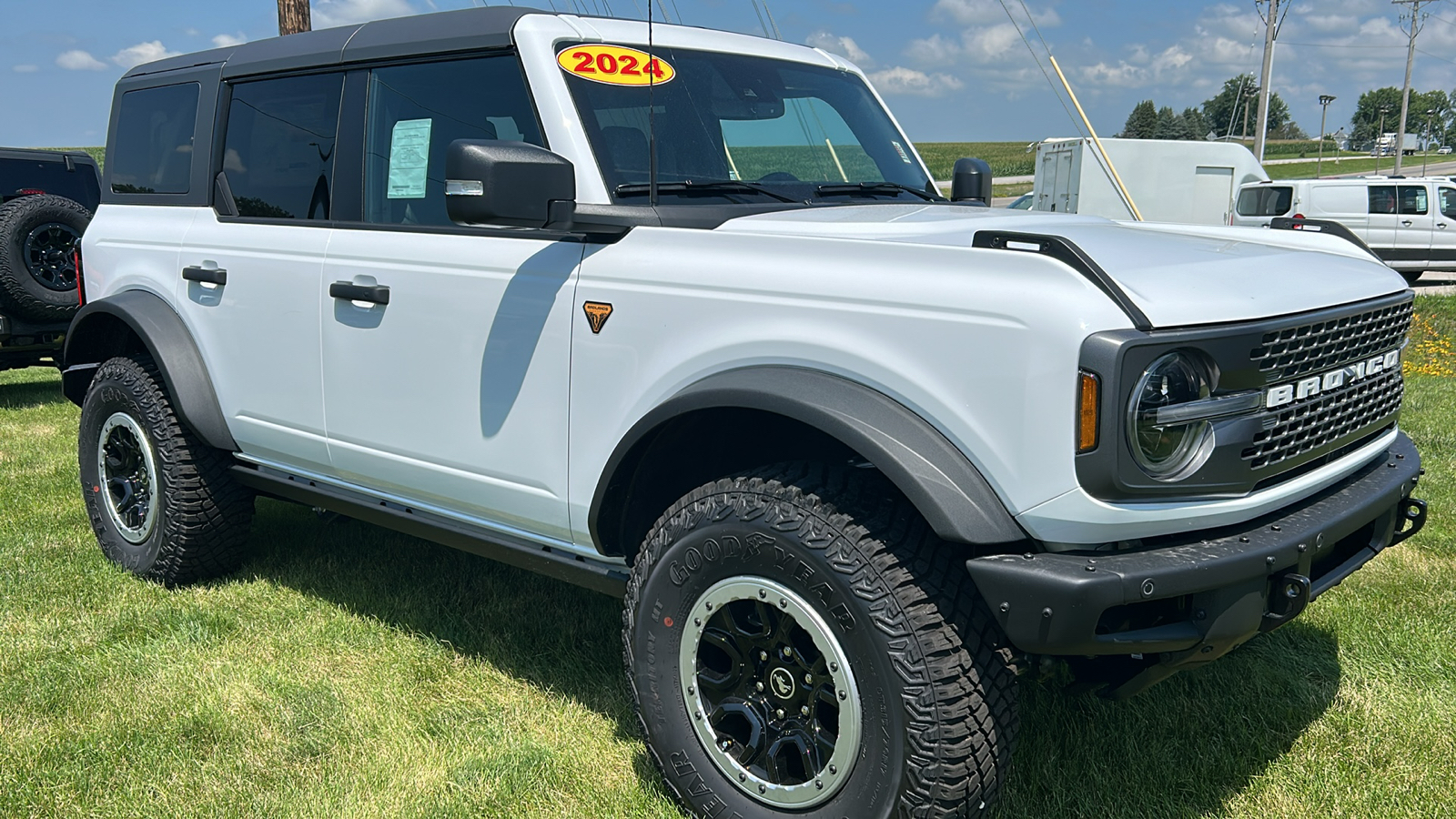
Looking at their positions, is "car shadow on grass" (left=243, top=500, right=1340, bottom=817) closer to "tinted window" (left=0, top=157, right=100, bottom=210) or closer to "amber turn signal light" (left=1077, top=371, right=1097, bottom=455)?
"amber turn signal light" (left=1077, top=371, right=1097, bottom=455)

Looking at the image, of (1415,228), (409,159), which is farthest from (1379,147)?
(409,159)

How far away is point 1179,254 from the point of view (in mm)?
2572

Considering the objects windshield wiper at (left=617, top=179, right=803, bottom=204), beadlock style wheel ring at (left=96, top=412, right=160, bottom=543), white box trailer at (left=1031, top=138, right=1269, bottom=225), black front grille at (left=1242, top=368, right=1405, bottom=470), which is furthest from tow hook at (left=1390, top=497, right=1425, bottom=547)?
white box trailer at (left=1031, top=138, right=1269, bottom=225)

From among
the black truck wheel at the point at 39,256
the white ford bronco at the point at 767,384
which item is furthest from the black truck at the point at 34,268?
the white ford bronco at the point at 767,384

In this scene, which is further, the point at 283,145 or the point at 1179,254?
the point at 283,145

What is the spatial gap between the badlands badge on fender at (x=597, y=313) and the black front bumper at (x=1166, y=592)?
1.19 metres

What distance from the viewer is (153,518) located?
459 cm

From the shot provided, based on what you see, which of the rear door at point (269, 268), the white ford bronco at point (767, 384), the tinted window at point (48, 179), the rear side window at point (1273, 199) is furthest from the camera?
the rear side window at point (1273, 199)

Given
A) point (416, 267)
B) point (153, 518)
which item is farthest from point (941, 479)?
point (153, 518)

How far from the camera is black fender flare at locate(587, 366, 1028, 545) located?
2.28 m

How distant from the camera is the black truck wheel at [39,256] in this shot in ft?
26.6

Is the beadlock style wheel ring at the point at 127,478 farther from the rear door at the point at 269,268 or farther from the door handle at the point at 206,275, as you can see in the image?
the door handle at the point at 206,275

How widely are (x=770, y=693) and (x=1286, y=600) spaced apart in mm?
1156

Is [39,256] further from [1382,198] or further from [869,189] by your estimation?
[1382,198]
